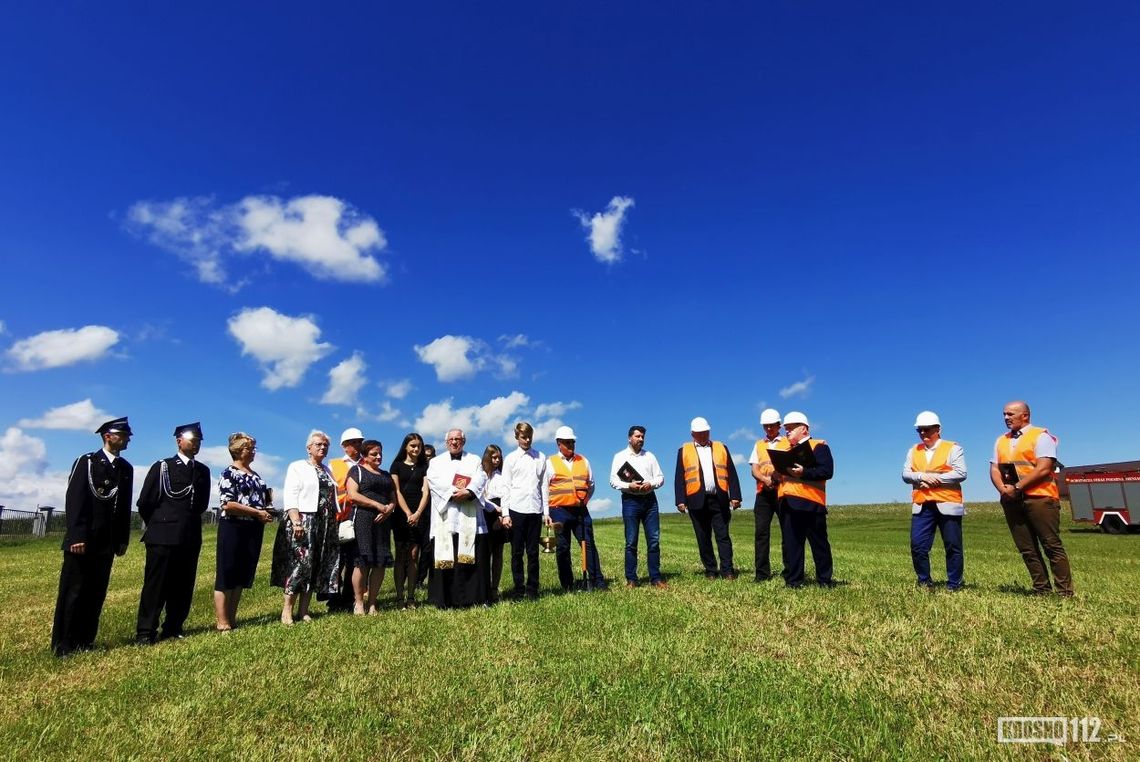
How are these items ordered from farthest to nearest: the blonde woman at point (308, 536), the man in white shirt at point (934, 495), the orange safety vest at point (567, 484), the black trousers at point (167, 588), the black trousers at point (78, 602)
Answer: the orange safety vest at point (567, 484), the man in white shirt at point (934, 495), the blonde woman at point (308, 536), the black trousers at point (167, 588), the black trousers at point (78, 602)

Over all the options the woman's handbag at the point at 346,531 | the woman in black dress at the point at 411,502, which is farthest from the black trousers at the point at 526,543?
the woman's handbag at the point at 346,531

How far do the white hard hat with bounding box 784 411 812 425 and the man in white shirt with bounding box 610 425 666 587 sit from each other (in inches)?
79.6

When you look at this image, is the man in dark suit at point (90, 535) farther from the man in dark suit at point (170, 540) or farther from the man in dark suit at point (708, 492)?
the man in dark suit at point (708, 492)

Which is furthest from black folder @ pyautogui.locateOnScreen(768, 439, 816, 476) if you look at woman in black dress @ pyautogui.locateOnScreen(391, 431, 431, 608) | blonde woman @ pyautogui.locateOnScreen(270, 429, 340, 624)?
blonde woman @ pyautogui.locateOnScreen(270, 429, 340, 624)

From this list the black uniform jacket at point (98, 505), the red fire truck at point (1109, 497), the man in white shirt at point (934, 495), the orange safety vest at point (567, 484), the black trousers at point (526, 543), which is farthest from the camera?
the red fire truck at point (1109, 497)

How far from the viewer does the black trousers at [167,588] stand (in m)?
6.46

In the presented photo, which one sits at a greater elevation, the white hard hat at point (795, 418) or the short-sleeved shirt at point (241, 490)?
the white hard hat at point (795, 418)

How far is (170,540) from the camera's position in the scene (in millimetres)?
6695

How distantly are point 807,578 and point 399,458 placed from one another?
610 centimetres

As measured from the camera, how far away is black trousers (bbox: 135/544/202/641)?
6.46 metres

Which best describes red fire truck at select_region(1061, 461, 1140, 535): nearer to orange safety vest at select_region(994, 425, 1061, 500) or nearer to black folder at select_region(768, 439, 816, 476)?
orange safety vest at select_region(994, 425, 1061, 500)

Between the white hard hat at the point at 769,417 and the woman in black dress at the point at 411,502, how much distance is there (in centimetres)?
512

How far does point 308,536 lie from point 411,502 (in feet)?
4.86

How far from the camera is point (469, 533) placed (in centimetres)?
799
